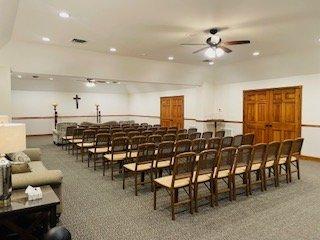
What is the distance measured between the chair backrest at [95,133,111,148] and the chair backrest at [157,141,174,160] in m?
2.15

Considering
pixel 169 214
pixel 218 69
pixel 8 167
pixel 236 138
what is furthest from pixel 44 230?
pixel 218 69

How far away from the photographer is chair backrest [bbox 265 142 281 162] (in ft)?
15.2

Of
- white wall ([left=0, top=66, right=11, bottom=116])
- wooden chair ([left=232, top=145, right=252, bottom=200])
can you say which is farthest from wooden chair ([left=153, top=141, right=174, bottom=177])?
white wall ([left=0, top=66, right=11, bottom=116])

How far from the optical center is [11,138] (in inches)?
91.9

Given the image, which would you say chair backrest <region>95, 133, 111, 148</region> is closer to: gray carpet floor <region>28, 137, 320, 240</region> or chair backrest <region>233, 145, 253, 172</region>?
gray carpet floor <region>28, 137, 320, 240</region>

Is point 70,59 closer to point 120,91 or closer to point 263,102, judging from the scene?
point 263,102

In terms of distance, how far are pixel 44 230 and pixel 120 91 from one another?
525 inches

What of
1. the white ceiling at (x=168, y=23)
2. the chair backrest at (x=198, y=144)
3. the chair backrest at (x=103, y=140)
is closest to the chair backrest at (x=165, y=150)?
the chair backrest at (x=198, y=144)

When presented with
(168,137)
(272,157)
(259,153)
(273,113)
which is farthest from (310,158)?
(168,137)

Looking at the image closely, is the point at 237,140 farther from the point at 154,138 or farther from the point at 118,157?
the point at 118,157

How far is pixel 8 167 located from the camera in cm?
247

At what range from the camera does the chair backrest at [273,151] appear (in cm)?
463

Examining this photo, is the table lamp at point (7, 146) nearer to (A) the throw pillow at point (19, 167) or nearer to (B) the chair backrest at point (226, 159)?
(A) the throw pillow at point (19, 167)

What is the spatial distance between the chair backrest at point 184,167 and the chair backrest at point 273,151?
1.83m
